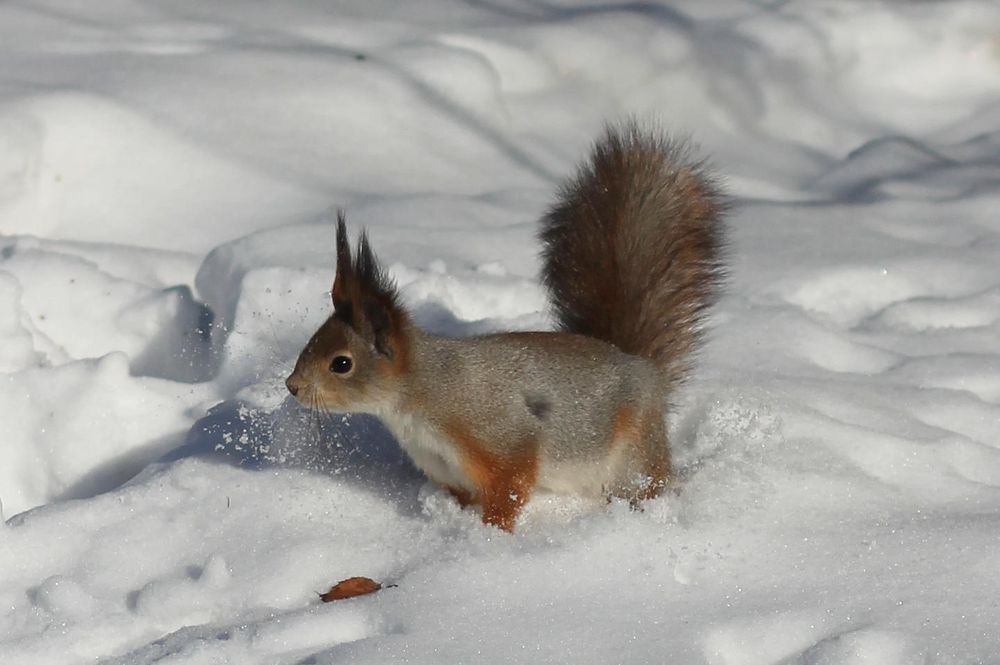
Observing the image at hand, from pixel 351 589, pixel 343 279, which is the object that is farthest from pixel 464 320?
pixel 351 589

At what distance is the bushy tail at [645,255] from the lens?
2.59 metres

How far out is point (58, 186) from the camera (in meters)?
3.61

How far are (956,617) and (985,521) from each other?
373mm

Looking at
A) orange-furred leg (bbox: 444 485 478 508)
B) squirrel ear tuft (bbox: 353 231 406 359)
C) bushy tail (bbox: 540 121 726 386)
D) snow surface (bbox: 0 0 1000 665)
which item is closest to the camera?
snow surface (bbox: 0 0 1000 665)

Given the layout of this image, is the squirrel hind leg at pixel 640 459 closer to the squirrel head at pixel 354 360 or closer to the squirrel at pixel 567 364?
the squirrel at pixel 567 364

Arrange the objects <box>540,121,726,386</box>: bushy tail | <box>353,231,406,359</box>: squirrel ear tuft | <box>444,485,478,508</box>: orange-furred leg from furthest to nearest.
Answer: <box>540,121,726,386</box>: bushy tail
<box>444,485,478,508</box>: orange-furred leg
<box>353,231,406,359</box>: squirrel ear tuft

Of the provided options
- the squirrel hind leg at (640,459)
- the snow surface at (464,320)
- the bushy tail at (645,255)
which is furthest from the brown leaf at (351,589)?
the bushy tail at (645,255)

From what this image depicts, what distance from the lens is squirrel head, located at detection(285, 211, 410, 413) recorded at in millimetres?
2246

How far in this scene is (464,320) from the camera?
3.07 meters

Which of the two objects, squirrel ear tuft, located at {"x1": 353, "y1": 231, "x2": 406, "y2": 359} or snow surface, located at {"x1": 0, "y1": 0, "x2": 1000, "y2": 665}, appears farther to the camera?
squirrel ear tuft, located at {"x1": 353, "y1": 231, "x2": 406, "y2": 359}

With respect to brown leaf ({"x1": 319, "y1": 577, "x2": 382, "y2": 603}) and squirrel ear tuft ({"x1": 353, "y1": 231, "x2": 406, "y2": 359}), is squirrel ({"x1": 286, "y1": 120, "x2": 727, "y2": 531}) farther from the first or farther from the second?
brown leaf ({"x1": 319, "y1": 577, "x2": 382, "y2": 603})

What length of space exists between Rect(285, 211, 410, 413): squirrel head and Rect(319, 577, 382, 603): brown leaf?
322mm

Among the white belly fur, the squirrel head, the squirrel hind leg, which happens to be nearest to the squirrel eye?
the squirrel head

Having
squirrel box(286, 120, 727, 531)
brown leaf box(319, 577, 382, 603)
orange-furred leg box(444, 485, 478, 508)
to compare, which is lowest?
brown leaf box(319, 577, 382, 603)
